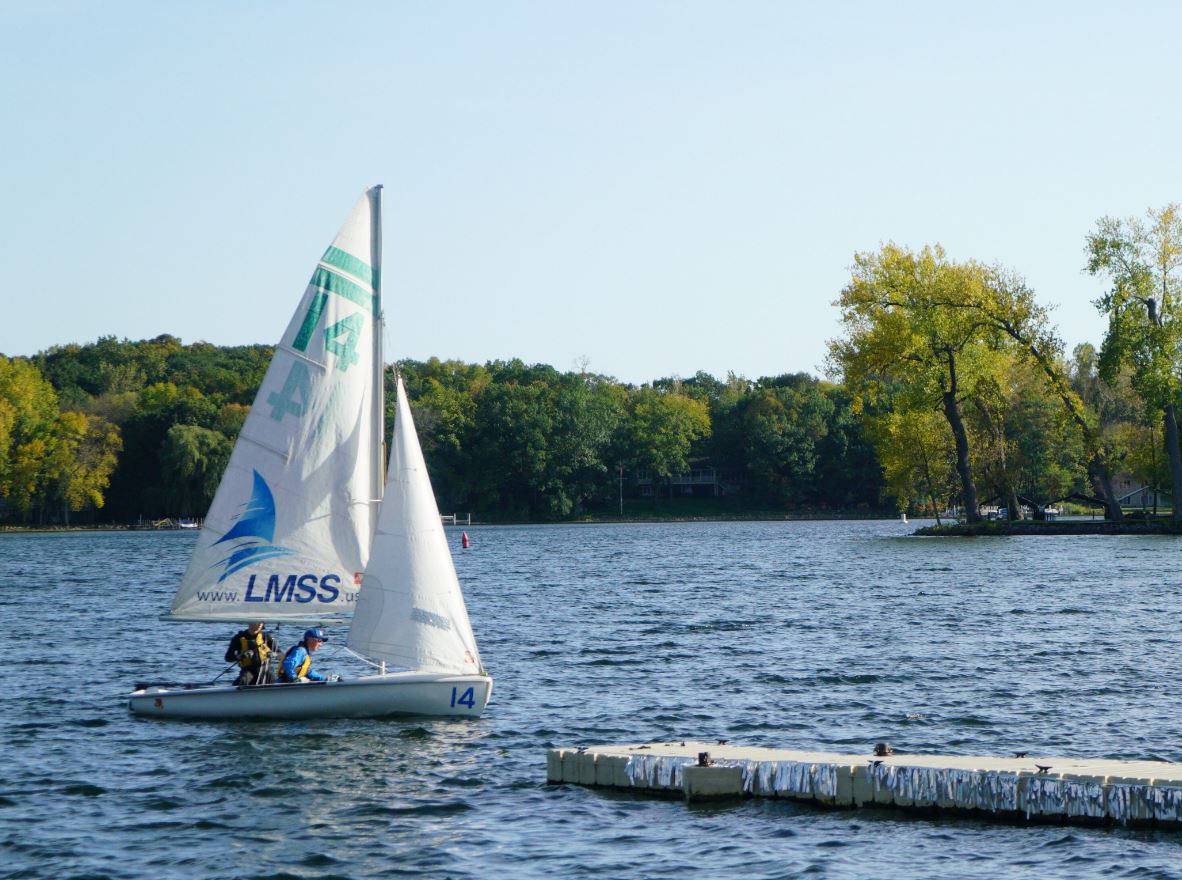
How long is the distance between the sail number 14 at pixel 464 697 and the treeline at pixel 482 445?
12149cm

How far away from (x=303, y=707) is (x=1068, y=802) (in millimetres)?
12884

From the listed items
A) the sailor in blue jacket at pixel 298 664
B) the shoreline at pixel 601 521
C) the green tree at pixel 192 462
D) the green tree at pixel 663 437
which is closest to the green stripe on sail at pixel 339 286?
the sailor in blue jacket at pixel 298 664

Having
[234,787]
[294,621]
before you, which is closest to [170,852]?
[234,787]

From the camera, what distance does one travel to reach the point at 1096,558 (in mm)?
76188

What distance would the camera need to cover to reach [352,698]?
1032 inches

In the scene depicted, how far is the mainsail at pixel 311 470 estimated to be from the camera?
2552 cm

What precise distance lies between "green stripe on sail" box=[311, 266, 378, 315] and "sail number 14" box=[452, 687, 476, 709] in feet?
21.9

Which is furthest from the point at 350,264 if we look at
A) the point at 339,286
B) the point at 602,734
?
the point at 602,734

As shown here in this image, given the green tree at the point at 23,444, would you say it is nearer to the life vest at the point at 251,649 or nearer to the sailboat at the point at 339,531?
the life vest at the point at 251,649

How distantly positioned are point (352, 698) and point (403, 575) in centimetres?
248

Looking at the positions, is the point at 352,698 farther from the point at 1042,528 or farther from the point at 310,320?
the point at 1042,528

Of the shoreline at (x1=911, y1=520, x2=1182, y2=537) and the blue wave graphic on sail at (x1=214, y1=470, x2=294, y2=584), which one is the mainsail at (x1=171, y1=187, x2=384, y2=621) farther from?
the shoreline at (x1=911, y1=520, x2=1182, y2=537)

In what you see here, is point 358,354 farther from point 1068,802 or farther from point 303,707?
point 1068,802

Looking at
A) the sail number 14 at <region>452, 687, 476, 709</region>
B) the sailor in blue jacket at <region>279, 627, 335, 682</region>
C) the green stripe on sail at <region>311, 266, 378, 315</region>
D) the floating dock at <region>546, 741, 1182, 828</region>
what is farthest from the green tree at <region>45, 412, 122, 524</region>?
the floating dock at <region>546, 741, 1182, 828</region>
